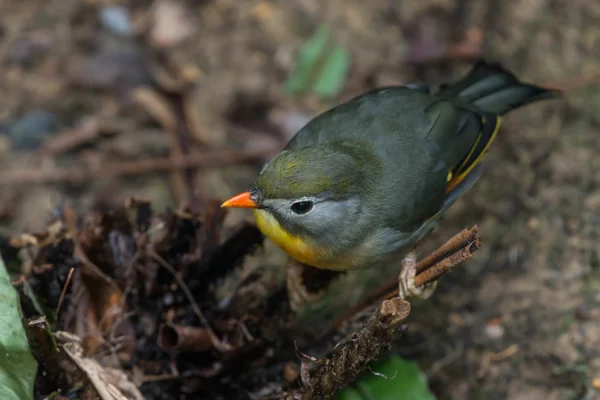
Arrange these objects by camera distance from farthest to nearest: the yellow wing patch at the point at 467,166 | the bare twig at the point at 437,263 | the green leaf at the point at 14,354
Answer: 1. the yellow wing patch at the point at 467,166
2. the green leaf at the point at 14,354
3. the bare twig at the point at 437,263

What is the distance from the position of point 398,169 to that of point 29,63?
3.03 meters

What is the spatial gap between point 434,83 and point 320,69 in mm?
811

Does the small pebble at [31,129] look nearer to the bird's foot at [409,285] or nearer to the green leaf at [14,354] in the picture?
the green leaf at [14,354]

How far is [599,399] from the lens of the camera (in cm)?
312

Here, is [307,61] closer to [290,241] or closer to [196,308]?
[290,241]

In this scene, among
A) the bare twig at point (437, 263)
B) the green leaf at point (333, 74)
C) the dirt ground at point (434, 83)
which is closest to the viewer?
the bare twig at point (437, 263)

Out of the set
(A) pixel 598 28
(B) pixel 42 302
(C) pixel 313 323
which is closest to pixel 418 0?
(A) pixel 598 28

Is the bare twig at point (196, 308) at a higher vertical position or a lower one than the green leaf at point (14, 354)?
lower

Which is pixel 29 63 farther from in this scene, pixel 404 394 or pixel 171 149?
pixel 404 394

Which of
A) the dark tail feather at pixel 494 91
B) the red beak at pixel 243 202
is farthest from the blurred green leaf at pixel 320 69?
the red beak at pixel 243 202

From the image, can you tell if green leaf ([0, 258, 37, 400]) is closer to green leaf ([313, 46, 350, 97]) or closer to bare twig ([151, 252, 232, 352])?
bare twig ([151, 252, 232, 352])

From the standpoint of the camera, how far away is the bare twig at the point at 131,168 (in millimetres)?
4383

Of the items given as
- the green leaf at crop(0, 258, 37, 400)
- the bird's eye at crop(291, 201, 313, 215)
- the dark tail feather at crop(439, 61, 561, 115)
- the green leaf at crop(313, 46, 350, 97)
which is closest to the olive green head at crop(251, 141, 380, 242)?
the bird's eye at crop(291, 201, 313, 215)

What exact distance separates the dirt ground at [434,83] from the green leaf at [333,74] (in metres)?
0.07
